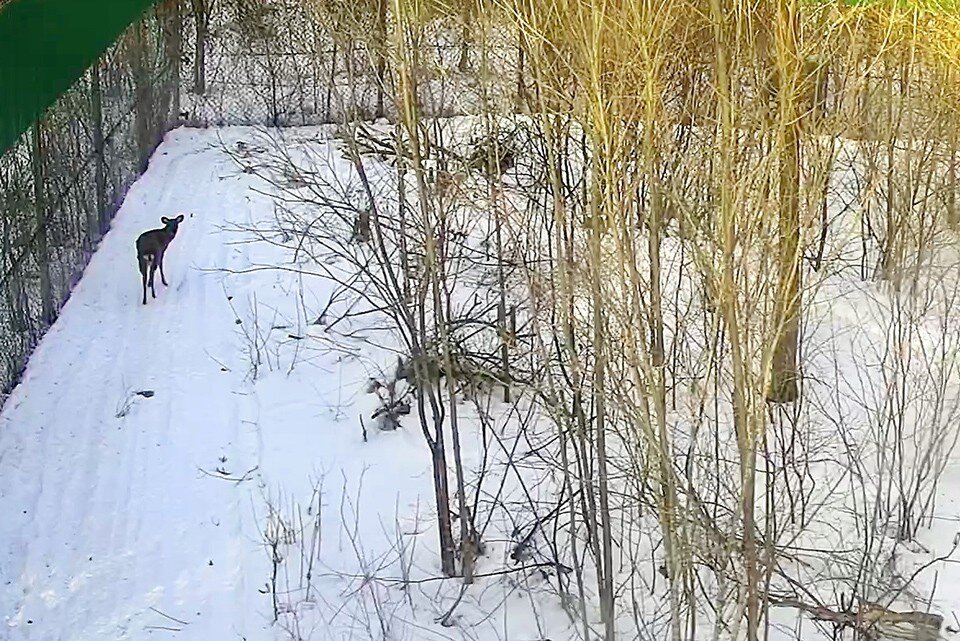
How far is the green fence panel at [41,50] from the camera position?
851 centimetres

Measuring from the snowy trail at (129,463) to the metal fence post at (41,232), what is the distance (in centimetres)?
23

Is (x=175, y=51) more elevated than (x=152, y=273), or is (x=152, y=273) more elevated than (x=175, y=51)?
(x=175, y=51)

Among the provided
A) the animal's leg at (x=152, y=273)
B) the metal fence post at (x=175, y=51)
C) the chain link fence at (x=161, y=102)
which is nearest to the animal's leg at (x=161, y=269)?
the animal's leg at (x=152, y=273)

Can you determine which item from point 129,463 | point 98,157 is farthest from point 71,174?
point 129,463

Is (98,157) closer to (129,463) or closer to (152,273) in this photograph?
(152,273)

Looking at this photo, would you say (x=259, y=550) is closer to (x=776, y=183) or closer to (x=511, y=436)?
(x=511, y=436)

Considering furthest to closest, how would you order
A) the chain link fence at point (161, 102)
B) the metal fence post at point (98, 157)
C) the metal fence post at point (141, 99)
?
the metal fence post at point (141, 99) < the metal fence post at point (98, 157) < the chain link fence at point (161, 102)

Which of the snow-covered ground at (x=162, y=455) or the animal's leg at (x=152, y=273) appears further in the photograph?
the animal's leg at (x=152, y=273)

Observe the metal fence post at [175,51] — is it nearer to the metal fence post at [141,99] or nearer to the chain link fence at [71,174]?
the chain link fence at [71,174]

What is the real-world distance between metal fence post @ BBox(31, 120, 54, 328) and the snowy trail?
0.74 feet

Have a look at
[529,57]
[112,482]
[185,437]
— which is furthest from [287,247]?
[529,57]

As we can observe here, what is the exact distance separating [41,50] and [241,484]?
419cm

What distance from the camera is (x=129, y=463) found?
320 inches

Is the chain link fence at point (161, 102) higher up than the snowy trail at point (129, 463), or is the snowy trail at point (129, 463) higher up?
the chain link fence at point (161, 102)
